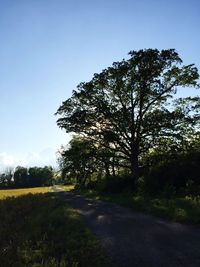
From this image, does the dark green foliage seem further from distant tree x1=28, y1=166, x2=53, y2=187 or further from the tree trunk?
distant tree x1=28, y1=166, x2=53, y2=187

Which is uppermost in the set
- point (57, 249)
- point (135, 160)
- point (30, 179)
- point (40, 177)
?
point (40, 177)

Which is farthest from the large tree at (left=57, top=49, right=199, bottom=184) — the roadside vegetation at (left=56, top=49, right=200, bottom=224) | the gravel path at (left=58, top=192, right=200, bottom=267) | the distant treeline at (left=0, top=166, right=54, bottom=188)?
the distant treeline at (left=0, top=166, right=54, bottom=188)

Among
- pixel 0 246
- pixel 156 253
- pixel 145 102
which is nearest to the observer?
pixel 156 253

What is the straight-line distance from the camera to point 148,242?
→ 32.7 feet

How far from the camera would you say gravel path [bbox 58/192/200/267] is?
8062 mm

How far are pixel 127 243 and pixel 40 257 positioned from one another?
270cm

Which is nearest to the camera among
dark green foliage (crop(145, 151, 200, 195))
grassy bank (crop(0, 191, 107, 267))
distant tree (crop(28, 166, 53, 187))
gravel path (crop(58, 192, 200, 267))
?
gravel path (crop(58, 192, 200, 267))

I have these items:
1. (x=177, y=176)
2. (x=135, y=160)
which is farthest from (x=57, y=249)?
(x=135, y=160)

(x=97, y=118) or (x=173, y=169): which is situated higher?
(x=97, y=118)

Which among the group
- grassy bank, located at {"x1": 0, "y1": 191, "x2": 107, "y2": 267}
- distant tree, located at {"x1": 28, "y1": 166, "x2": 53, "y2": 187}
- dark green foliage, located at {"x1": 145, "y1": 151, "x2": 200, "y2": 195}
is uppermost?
distant tree, located at {"x1": 28, "y1": 166, "x2": 53, "y2": 187}

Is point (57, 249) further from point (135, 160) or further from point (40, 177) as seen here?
point (40, 177)

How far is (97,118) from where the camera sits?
119 feet

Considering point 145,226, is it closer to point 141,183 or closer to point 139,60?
point 141,183

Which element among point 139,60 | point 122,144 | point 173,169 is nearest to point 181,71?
point 139,60
